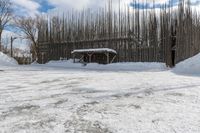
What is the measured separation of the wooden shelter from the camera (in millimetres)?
19938

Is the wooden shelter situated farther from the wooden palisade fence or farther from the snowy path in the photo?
the snowy path

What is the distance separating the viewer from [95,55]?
21.6m

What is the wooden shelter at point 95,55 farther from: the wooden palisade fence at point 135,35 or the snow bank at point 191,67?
the snow bank at point 191,67

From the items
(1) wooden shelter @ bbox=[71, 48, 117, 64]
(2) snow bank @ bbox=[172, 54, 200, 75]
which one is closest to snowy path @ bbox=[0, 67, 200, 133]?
(2) snow bank @ bbox=[172, 54, 200, 75]

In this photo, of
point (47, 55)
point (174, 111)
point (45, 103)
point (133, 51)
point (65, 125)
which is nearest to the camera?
point (65, 125)

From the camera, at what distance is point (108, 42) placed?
823 inches

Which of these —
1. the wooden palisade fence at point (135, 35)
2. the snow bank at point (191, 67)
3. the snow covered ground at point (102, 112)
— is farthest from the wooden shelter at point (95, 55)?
the snow covered ground at point (102, 112)

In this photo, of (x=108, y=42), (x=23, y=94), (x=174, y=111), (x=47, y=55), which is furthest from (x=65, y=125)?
(x=47, y=55)

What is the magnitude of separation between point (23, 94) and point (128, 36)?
15333mm

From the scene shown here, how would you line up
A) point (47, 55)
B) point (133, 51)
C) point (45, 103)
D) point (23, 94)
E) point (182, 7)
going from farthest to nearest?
point (47, 55), point (133, 51), point (182, 7), point (23, 94), point (45, 103)

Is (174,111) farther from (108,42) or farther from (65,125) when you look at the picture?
(108,42)

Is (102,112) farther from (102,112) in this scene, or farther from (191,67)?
(191,67)

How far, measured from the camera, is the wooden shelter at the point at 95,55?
19.9 meters

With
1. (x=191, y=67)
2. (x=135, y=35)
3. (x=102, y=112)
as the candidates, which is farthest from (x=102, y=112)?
(x=135, y=35)
